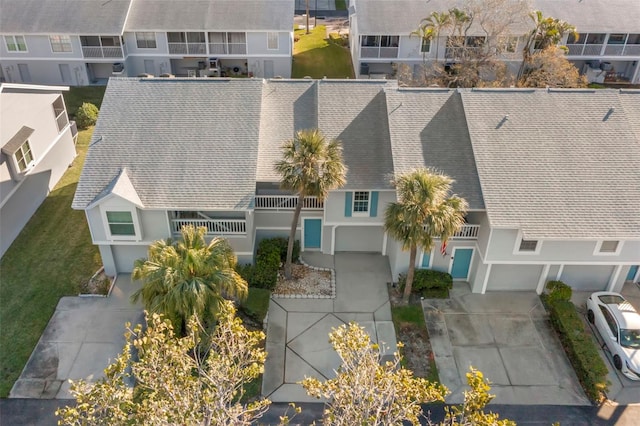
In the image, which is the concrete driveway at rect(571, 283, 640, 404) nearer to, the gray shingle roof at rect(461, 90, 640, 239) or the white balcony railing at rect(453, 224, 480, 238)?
the gray shingle roof at rect(461, 90, 640, 239)

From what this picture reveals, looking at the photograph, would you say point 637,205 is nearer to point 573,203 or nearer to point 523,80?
point 573,203

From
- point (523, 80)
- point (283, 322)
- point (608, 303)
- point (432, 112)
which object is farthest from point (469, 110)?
point (523, 80)

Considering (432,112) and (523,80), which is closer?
(432,112)

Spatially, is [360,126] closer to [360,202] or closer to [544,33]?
[360,202]

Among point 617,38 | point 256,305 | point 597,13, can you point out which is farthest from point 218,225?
point 617,38

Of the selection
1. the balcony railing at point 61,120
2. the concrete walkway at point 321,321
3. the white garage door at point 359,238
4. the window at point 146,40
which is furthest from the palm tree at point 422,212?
the window at point 146,40
